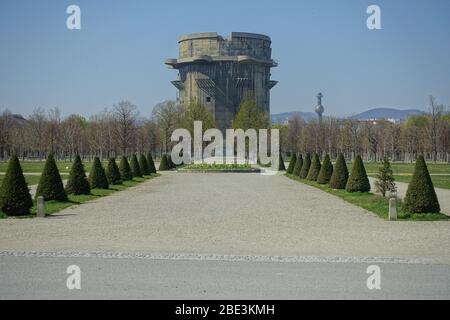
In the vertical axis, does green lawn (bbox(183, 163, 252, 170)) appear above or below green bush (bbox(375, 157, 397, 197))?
below

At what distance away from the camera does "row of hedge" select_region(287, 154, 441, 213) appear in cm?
1942

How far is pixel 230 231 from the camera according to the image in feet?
53.8

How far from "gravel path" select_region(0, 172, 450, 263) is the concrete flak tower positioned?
9521 cm

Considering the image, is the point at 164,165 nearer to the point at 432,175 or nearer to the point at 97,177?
the point at 432,175

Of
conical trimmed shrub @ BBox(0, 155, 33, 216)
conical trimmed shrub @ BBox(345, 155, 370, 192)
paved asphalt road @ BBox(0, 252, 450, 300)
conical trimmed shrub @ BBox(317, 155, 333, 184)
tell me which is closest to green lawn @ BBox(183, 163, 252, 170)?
conical trimmed shrub @ BBox(317, 155, 333, 184)

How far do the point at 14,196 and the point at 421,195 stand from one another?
12.9 metres

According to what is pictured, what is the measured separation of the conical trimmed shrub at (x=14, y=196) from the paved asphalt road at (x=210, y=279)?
791 cm

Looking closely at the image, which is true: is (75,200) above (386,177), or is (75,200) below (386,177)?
below

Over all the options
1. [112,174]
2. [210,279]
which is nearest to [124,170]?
[112,174]

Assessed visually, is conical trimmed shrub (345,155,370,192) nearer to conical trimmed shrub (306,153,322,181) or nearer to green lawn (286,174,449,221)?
green lawn (286,174,449,221)

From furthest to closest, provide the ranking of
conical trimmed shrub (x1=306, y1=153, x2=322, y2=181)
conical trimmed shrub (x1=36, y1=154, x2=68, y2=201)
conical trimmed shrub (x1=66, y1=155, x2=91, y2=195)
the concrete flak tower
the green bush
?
the concrete flak tower, conical trimmed shrub (x1=306, y1=153, x2=322, y2=181), conical trimmed shrub (x1=66, y1=155, x2=91, y2=195), the green bush, conical trimmed shrub (x1=36, y1=154, x2=68, y2=201)

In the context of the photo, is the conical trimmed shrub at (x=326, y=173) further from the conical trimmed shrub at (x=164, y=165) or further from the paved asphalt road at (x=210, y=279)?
the conical trimmed shrub at (x=164, y=165)

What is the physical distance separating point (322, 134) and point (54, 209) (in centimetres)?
9093

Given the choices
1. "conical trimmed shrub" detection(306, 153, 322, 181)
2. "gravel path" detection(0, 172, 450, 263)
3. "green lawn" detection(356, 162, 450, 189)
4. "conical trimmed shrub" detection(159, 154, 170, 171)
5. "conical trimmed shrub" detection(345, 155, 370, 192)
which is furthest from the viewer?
"conical trimmed shrub" detection(159, 154, 170, 171)
